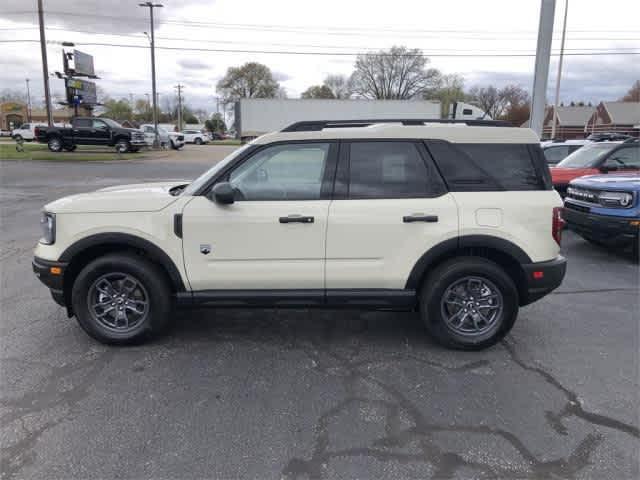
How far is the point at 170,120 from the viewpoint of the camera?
4257 inches

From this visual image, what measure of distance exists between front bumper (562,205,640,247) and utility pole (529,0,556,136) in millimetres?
1920

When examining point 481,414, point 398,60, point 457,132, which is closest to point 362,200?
point 457,132

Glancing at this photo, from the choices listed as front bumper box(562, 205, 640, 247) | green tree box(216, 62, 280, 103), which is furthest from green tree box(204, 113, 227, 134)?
front bumper box(562, 205, 640, 247)

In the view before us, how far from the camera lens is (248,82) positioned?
289 ft

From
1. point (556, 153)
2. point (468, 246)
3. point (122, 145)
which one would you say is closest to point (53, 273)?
point (468, 246)

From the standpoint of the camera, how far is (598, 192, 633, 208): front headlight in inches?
256

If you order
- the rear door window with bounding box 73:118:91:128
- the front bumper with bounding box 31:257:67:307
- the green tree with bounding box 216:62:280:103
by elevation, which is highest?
the green tree with bounding box 216:62:280:103

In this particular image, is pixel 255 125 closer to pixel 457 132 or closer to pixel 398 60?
pixel 457 132

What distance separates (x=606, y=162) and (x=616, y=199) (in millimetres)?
3316

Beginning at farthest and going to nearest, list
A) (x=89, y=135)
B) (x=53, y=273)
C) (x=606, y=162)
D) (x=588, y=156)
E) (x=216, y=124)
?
(x=216, y=124) → (x=89, y=135) → (x=588, y=156) → (x=606, y=162) → (x=53, y=273)

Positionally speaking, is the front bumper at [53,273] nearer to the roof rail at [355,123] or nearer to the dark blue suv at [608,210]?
the roof rail at [355,123]

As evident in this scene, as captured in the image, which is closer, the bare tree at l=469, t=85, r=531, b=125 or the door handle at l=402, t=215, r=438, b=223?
the door handle at l=402, t=215, r=438, b=223

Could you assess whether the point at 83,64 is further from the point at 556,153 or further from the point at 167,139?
the point at 556,153

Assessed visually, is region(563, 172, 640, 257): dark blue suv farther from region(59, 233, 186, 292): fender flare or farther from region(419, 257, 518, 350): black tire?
region(59, 233, 186, 292): fender flare
